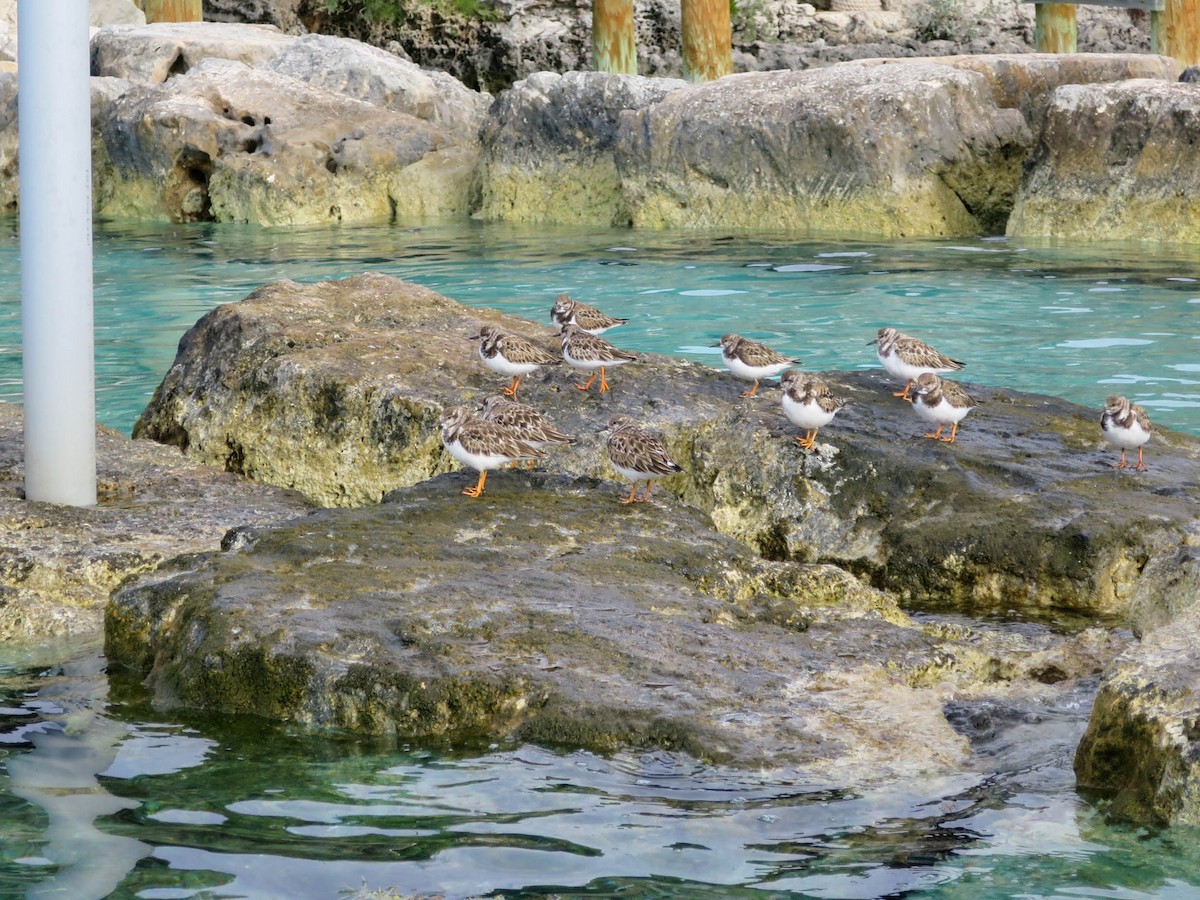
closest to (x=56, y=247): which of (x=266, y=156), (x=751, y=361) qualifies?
(x=751, y=361)

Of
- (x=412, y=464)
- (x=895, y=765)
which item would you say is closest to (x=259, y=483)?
(x=412, y=464)

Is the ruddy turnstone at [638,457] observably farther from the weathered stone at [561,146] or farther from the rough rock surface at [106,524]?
the weathered stone at [561,146]

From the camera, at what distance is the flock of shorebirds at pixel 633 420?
711cm

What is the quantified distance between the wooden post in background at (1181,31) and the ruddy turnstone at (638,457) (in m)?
19.7

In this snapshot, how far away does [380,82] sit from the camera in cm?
2417

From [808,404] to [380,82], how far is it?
58.9ft

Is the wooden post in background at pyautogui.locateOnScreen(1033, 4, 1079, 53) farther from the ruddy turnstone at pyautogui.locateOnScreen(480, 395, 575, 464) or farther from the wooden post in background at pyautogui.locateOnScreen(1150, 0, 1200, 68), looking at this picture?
the ruddy turnstone at pyautogui.locateOnScreen(480, 395, 575, 464)

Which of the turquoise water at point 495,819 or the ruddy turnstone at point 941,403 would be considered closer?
the turquoise water at point 495,819

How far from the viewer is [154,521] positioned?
23.9 ft

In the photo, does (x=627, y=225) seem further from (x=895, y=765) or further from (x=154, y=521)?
(x=895, y=765)

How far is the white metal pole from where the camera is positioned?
7.07m

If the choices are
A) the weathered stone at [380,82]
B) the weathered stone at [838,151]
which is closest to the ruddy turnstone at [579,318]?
the weathered stone at [838,151]

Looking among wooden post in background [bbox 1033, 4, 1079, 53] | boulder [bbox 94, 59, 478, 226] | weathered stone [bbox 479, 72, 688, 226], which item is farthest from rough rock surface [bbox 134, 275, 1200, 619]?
wooden post in background [bbox 1033, 4, 1079, 53]

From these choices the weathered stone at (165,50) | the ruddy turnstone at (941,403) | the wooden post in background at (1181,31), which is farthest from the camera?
the weathered stone at (165,50)
